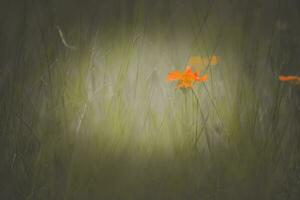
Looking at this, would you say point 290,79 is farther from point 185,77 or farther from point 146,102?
point 146,102

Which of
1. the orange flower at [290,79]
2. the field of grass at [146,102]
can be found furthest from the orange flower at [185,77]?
the orange flower at [290,79]

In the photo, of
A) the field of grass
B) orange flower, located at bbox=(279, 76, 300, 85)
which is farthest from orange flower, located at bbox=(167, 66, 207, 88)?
orange flower, located at bbox=(279, 76, 300, 85)

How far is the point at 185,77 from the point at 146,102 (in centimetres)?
19

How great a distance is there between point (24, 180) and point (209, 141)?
767 millimetres

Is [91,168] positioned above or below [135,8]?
below

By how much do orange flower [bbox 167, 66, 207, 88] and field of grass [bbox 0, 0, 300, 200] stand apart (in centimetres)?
2

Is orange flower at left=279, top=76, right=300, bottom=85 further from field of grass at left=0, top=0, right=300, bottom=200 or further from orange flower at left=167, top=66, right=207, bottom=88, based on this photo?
orange flower at left=167, top=66, right=207, bottom=88

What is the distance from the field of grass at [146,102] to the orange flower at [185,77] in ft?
0.07

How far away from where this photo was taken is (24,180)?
1.29m

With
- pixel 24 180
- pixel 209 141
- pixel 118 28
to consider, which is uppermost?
pixel 118 28

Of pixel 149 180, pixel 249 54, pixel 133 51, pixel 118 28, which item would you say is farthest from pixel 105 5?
pixel 149 180

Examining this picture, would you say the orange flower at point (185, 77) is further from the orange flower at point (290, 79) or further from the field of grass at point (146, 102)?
the orange flower at point (290, 79)

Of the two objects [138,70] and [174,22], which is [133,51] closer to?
[138,70]

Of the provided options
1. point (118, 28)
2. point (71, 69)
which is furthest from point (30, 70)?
point (118, 28)
